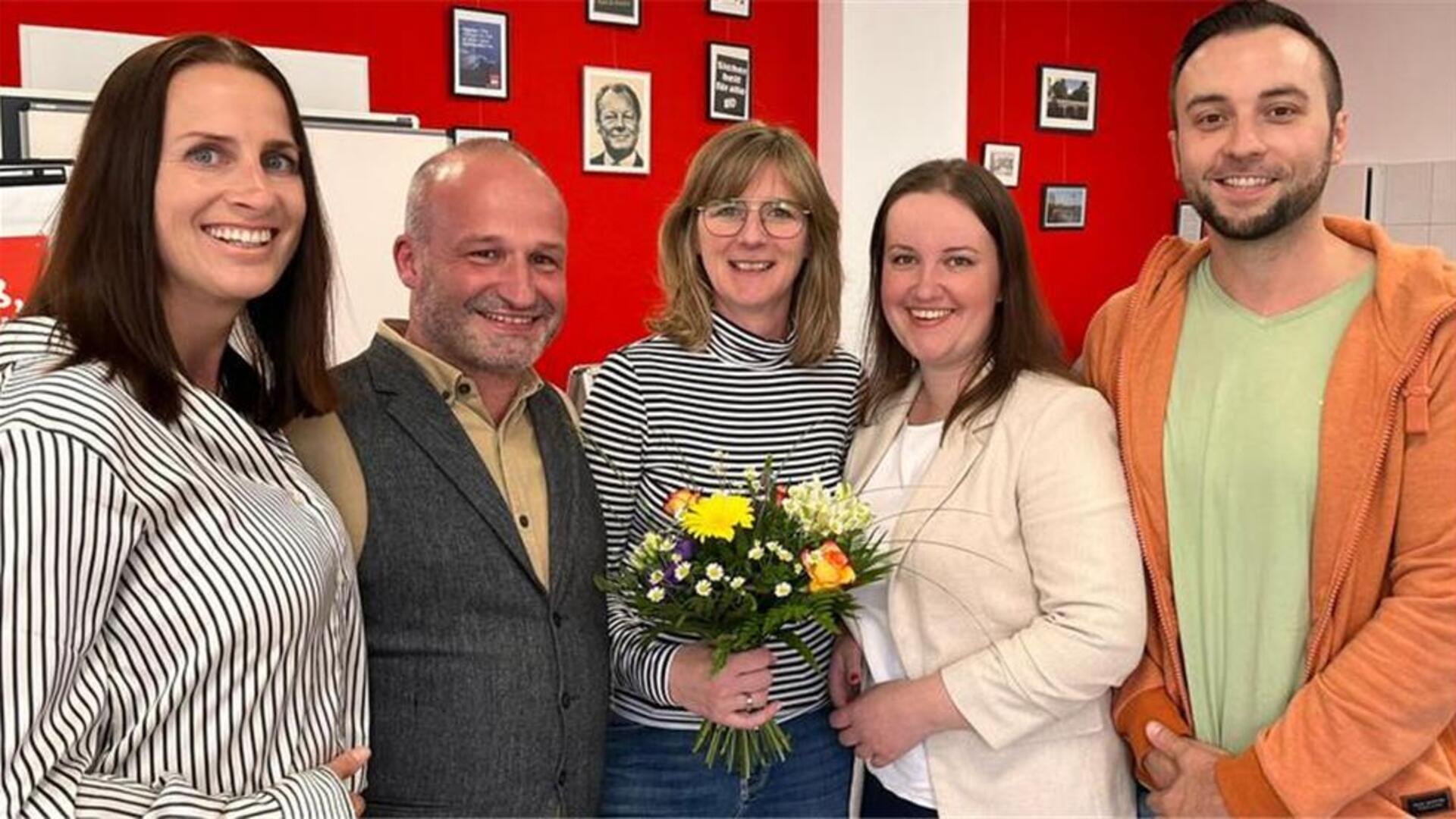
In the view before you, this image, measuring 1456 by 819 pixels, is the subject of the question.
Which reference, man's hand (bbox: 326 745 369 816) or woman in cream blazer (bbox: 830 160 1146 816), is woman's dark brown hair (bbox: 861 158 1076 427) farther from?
man's hand (bbox: 326 745 369 816)

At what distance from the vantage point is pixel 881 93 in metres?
5.28

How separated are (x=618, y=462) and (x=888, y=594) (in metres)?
0.53

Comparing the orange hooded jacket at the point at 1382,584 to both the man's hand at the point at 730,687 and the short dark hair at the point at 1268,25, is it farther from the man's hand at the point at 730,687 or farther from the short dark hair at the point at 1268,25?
the man's hand at the point at 730,687

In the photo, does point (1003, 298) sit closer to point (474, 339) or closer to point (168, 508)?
point (474, 339)

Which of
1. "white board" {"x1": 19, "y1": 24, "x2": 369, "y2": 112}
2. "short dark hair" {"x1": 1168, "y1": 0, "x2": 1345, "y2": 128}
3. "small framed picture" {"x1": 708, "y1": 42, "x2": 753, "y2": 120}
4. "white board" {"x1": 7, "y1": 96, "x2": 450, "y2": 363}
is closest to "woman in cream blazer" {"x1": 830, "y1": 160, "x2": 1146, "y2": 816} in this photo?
"short dark hair" {"x1": 1168, "y1": 0, "x2": 1345, "y2": 128}

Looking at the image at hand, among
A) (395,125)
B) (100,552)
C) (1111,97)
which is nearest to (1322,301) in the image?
(100,552)

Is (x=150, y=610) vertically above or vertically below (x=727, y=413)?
below

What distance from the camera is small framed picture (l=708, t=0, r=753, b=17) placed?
567cm

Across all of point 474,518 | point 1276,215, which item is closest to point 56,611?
point 474,518

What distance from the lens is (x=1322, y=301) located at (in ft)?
6.57

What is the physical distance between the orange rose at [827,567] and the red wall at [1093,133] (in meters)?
5.24

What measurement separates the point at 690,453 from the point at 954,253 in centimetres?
58

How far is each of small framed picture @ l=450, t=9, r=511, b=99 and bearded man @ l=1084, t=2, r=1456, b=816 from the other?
11.4 ft

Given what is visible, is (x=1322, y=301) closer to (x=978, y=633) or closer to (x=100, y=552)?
(x=978, y=633)
